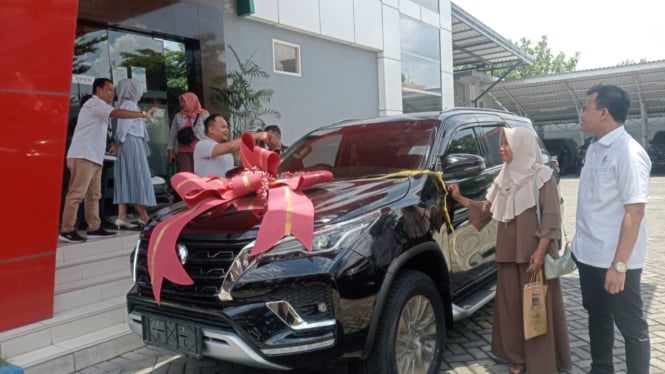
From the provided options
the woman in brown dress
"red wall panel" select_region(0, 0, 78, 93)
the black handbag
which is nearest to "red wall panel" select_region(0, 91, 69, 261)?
"red wall panel" select_region(0, 0, 78, 93)

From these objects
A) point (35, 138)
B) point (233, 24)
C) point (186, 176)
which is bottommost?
point (186, 176)

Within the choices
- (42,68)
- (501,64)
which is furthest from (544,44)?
(42,68)

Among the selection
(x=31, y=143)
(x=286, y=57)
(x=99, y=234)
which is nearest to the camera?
(x=31, y=143)

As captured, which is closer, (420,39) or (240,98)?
(240,98)

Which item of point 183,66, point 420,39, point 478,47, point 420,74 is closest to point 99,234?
point 183,66

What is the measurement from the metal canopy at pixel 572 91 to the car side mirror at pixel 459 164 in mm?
15753

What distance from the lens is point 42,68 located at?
3.56 meters

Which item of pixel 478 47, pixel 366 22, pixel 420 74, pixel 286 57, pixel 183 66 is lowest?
pixel 183 66

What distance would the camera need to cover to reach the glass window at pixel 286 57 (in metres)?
8.84

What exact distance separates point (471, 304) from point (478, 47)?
1635cm

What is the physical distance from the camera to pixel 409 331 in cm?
272

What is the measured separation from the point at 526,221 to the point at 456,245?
0.49 meters

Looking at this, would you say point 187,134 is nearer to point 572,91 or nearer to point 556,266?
point 556,266

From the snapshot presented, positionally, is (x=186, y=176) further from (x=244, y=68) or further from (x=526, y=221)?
(x=244, y=68)
